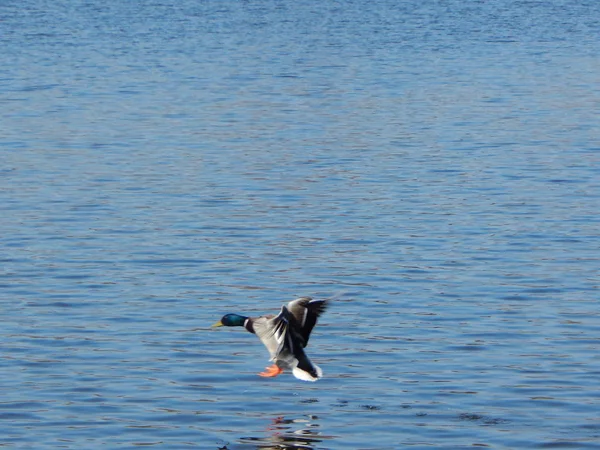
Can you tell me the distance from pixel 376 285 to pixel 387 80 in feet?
80.0

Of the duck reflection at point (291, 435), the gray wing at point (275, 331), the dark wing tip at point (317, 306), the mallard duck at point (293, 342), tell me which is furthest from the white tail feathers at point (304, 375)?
the duck reflection at point (291, 435)

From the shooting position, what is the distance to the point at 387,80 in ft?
135

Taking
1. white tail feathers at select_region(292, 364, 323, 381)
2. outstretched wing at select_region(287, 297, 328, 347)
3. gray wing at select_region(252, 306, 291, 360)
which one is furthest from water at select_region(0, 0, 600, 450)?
outstretched wing at select_region(287, 297, 328, 347)

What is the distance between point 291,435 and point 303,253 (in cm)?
737

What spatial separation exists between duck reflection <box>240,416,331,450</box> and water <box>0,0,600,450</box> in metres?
0.03

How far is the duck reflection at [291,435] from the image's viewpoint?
1171cm

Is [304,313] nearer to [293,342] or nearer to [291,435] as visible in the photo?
[293,342]

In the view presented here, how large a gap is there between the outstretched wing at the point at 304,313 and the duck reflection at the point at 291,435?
2.99 feet

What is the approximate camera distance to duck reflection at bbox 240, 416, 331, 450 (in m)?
11.7

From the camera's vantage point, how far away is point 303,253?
19.2m

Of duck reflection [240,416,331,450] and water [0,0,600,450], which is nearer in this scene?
duck reflection [240,416,331,450]

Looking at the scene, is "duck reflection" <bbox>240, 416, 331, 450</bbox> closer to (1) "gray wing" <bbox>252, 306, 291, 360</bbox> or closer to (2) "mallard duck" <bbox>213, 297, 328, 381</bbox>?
(2) "mallard duck" <bbox>213, 297, 328, 381</bbox>

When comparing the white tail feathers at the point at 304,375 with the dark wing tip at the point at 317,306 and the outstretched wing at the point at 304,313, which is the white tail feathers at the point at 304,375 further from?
the dark wing tip at the point at 317,306

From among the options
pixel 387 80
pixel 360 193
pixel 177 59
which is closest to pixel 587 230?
pixel 360 193
